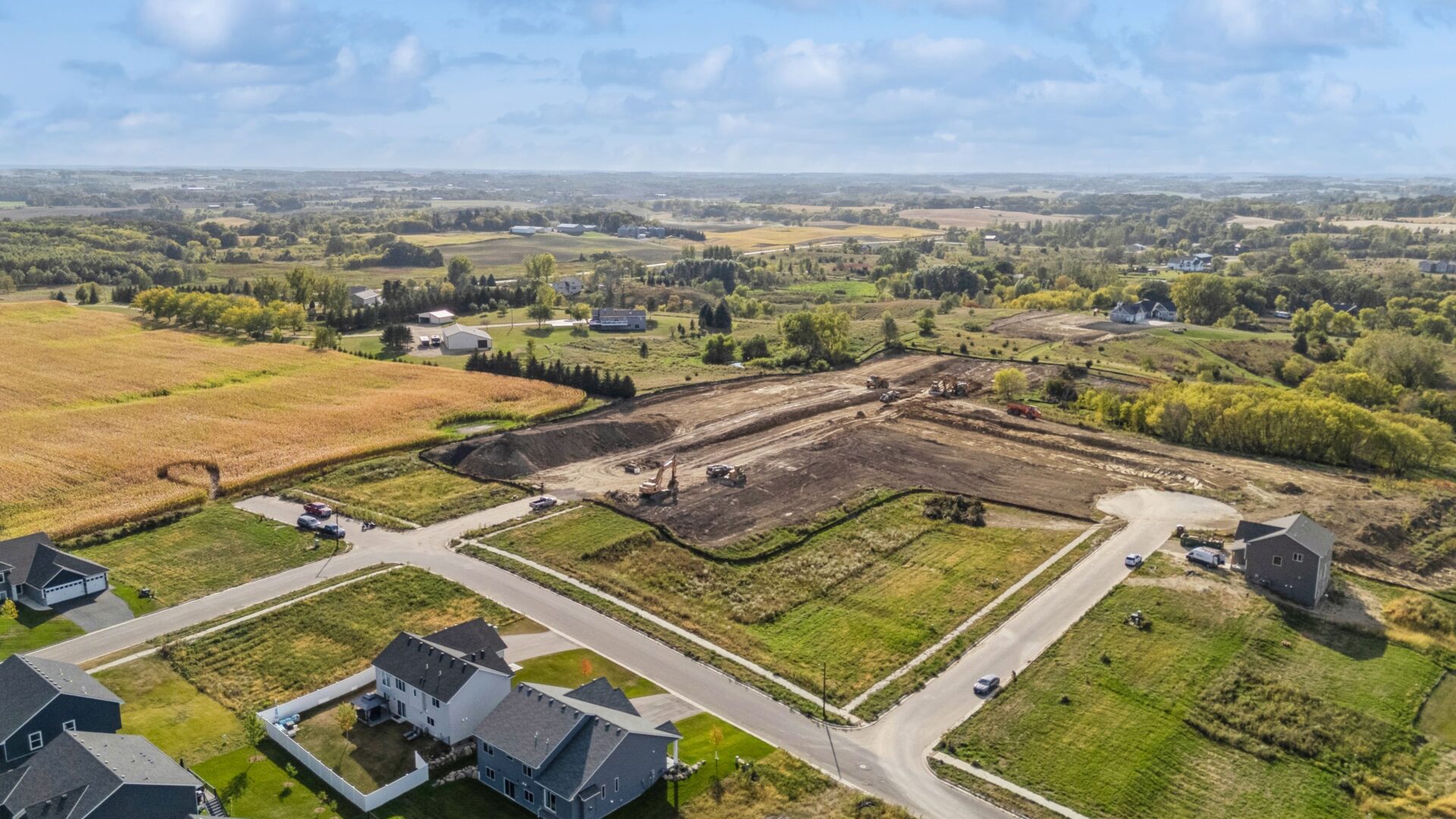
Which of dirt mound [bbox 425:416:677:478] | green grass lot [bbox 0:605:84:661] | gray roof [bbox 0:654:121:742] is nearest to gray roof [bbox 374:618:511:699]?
gray roof [bbox 0:654:121:742]

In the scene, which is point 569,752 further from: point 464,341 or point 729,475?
point 464,341

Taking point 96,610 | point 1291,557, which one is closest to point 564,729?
point 96,610

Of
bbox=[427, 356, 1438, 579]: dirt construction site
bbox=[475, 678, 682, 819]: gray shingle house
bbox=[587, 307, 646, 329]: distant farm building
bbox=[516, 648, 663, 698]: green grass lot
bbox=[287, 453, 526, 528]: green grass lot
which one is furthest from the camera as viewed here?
bbox=[587, 307, 646, 329]: distant farm building

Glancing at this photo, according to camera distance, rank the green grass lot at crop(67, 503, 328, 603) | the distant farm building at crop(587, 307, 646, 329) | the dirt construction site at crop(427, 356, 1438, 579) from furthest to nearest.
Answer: the distant farm building at crop(587, 307, 646, 329), the dirt construction site at crop(427, 356, 1438, 579), the green grass lot at crop(67, 503, 328, 603)

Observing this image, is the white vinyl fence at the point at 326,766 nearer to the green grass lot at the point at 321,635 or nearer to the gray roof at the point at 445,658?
the green grass lot at the point at 321,635

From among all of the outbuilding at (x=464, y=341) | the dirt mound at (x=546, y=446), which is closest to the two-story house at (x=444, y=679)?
the dirt mound at (x=546, y=446)

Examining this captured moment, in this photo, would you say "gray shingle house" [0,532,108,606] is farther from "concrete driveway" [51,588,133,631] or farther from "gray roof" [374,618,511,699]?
"gray roof" [374,618,511,699]
